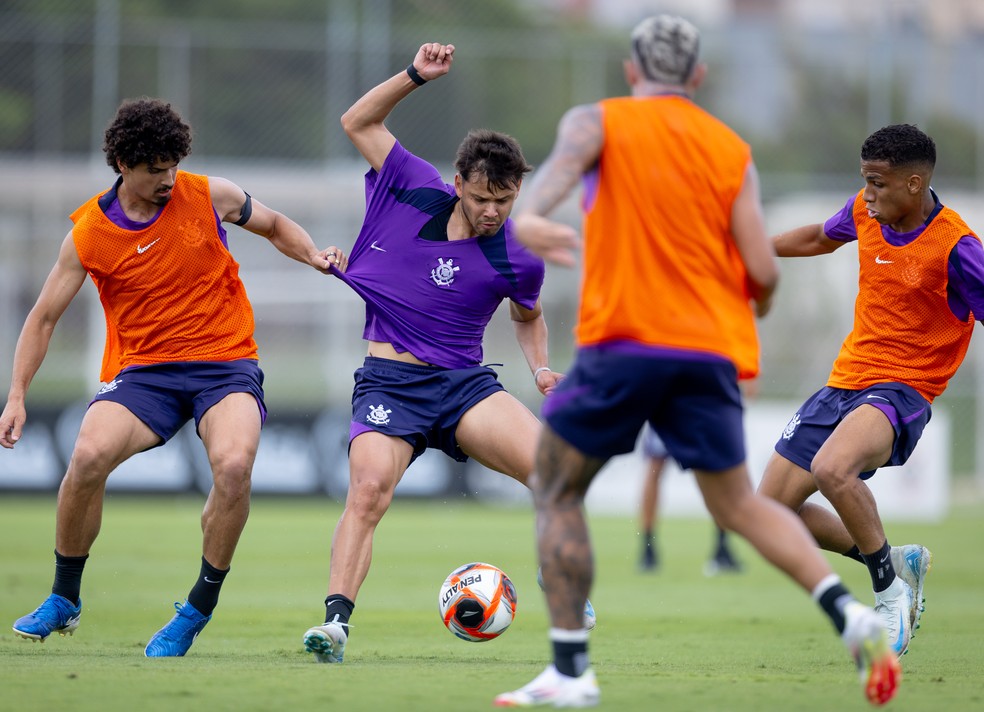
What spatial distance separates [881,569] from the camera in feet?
23.2

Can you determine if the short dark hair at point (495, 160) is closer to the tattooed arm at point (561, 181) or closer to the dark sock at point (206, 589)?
the tattooed arm at point (561, 181)

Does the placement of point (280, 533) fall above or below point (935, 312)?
below

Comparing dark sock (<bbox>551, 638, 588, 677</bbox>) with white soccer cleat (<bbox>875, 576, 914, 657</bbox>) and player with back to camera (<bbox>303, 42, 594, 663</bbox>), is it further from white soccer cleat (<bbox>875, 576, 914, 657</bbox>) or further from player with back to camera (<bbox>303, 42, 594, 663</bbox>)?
white soccer cleat (<bbox>875, 576, 914, 657</bbox>)

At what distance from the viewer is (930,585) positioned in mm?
11664

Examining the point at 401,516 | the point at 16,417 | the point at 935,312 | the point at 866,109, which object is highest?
the point at 866,109

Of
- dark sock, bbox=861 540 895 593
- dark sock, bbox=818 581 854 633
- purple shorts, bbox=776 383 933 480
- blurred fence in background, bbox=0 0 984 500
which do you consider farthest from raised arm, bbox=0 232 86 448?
blurred fence in background, bbox=0 0 984 500

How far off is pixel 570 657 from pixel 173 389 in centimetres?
288

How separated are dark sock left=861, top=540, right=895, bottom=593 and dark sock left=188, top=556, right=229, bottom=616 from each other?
3352mm

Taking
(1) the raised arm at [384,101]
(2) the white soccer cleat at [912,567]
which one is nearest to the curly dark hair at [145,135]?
(1) the raised arm at [384,101]

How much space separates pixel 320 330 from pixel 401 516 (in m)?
3.49

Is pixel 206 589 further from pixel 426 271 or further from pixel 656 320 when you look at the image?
pixel 656 320

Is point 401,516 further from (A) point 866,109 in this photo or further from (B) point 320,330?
(A) point 866,109

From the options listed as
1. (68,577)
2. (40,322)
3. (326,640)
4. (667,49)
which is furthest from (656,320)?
(68,577)

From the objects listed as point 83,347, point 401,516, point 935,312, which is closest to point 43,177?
point 83,347
